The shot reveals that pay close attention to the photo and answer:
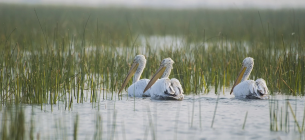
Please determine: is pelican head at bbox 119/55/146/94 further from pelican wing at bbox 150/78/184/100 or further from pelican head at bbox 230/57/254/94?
pelican head at bbox 230/57/254/94

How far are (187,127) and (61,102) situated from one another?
249 centimetres

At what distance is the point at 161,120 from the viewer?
18.6 ft

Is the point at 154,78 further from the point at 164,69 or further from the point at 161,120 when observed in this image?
the point at 161,120

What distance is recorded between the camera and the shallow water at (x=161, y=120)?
16.0 feet

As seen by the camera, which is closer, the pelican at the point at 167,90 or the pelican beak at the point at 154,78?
the pelican at the point at 167,90

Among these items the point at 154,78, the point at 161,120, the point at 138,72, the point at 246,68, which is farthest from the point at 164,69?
the point at 161,120

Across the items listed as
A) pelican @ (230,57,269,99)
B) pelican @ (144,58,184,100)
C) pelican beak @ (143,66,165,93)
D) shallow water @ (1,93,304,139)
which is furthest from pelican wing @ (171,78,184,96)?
pelican @ (230,57,269,99)

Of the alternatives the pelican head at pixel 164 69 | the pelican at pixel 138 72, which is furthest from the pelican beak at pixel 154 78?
the pelican at pixel 138 72

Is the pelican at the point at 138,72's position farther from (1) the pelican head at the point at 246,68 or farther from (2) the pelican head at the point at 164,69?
(1) the pelican head at the point at 246,68

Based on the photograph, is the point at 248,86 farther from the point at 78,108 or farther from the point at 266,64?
the point at 78,108

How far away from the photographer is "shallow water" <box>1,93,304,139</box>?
4883mm

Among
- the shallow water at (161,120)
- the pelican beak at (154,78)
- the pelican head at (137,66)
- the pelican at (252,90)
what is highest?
the pelican head at (137,66)

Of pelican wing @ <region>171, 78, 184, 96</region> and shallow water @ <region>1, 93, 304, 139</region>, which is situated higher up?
pelican wing @ <region>171, 78, 184, 96</region>

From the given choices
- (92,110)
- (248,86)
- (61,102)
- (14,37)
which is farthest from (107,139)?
(14,37)
